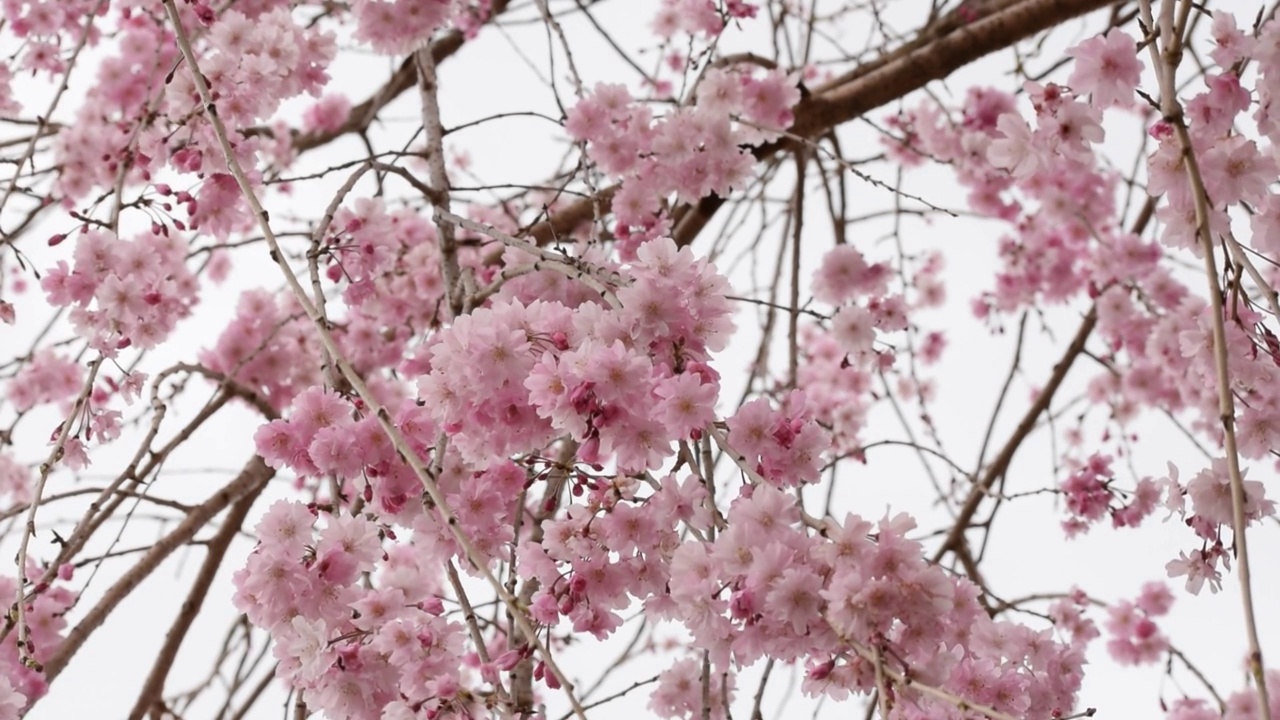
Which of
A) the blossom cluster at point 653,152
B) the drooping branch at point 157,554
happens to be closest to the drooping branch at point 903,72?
the blossom cluster at point 653,152

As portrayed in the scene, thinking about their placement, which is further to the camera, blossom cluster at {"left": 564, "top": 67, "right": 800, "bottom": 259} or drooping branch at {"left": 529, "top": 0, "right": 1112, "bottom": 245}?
drooping branch at {"left": 529, "top": 0, "right": 1112, "bottom": 245}

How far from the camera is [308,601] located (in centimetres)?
118

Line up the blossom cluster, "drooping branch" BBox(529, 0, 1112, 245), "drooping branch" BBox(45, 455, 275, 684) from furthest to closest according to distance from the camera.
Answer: "drooping branch" BBox(529, 0, 1112, 245) → the blossom cluster → "drooping branch" BBox(45, 455, 275, 684)

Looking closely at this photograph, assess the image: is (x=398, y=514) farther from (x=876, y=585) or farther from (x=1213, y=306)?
(x=1213, y=306)

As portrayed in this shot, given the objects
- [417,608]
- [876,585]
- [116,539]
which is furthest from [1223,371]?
[116,539]

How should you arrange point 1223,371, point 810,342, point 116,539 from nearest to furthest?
point 1223,371 → point 116,539 → point 810,342

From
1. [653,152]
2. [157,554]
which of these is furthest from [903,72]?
[157,554]

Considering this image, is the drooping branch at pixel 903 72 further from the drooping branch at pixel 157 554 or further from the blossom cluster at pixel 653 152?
the drooping branch at pixel 157 554

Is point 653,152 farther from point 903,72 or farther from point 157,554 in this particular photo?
point 157,554

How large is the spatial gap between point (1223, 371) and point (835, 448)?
280 centimetres

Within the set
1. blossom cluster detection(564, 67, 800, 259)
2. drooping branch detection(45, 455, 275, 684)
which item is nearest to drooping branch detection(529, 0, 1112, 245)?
blossom cluster detection(564, 67, 800, 259)

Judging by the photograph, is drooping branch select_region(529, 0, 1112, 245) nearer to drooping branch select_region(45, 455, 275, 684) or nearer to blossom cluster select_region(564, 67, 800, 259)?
blossom cluster select_region(564, 67, 800, 259)

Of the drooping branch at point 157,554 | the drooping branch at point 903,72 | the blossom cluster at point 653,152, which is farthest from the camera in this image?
the drooping branch at point 903,72

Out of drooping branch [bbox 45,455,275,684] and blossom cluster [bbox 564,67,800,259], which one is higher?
blossom cluster [bbox 564,67,800,259]
